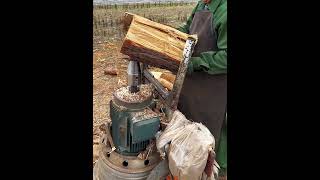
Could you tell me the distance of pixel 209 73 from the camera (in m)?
2.69

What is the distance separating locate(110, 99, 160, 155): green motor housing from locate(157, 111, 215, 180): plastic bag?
0.11m

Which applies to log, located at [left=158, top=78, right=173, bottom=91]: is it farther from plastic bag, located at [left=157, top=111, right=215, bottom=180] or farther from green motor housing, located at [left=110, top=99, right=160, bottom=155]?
plastic bag, located at [left=157, top=111, right=215, bottom=180]

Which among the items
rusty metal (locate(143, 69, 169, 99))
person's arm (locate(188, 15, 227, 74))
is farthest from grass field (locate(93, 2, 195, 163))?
person's arm (locate(188, 15, 227, 74))

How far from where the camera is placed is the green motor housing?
2365 mm

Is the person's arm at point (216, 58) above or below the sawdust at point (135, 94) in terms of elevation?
above

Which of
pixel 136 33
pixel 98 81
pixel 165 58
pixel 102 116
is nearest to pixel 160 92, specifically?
pixel 165 58

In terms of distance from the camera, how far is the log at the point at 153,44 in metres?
2.26

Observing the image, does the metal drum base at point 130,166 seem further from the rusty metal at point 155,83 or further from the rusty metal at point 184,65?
the rusty metal at point 184,65

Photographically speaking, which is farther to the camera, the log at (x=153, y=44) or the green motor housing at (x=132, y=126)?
the green motor housing at (x=132, y=126)

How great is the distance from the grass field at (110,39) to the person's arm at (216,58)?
2.16 m

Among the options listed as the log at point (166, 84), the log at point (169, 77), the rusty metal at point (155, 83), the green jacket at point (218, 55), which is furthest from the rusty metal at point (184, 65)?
the log at point (169, 77)

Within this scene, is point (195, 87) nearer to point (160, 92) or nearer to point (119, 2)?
point (160, 92)

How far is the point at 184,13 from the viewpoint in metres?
8.63

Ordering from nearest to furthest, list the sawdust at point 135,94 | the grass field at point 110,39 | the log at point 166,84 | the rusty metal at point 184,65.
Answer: the rusty metal at point 184,65 < the sawdust at point 135,94 < the log at point 166,84 < the grass field at point 110,39
